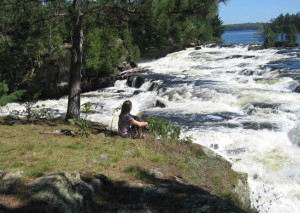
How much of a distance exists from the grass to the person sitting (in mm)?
286

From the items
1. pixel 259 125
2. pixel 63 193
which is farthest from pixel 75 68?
pixel 259 125

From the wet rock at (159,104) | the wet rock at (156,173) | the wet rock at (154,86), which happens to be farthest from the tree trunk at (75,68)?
the wet rock at (154,86)

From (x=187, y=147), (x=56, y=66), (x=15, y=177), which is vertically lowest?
(x=187, y=147)

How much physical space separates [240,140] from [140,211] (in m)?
6.79

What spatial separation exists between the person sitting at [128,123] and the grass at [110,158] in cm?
29

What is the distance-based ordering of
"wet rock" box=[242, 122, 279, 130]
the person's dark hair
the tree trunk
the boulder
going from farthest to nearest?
"wet rock" box=[242, 122, 279, 130]
the tree trunk
the person's dark hair
the boulder

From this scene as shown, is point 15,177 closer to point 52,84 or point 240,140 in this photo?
point 240,140

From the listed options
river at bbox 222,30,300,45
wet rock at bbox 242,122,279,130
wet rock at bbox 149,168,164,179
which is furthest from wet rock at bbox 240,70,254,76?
river at bbox 222,30,300,45

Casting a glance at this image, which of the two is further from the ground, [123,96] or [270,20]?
[270,20]

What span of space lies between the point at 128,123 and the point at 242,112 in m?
7.53

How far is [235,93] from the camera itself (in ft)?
48.4

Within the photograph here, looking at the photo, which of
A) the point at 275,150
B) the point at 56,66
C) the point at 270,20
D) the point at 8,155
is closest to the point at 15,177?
the point at 8,155

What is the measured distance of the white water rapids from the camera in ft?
21.9

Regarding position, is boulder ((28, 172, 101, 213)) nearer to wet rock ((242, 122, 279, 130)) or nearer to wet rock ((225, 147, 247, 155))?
wet rock ((225, 147, 247, 155))
